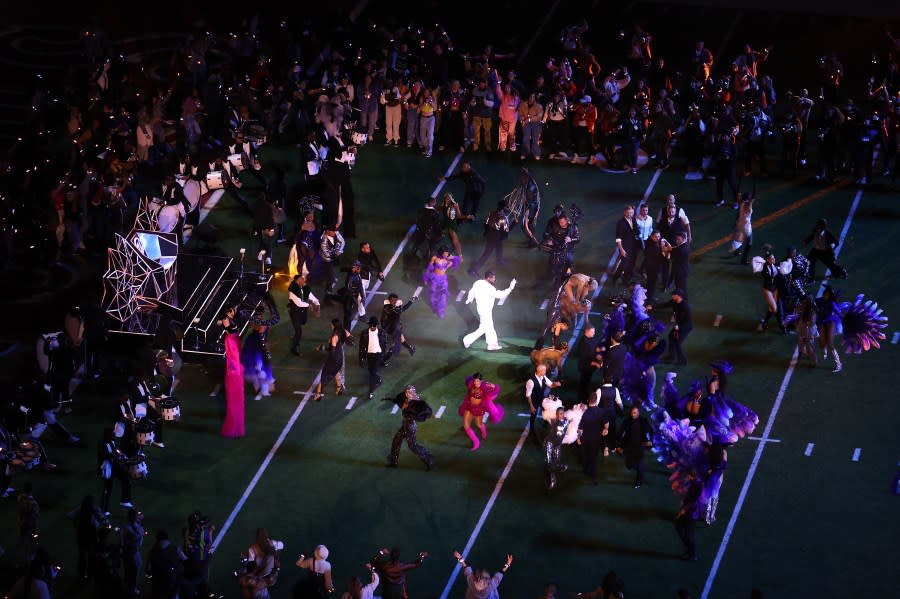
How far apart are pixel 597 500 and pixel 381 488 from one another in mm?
3421

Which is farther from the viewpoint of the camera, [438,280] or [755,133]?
[755,133]

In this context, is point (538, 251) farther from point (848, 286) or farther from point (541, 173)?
point (848, 286)

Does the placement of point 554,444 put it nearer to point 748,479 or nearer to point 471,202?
point 748,479

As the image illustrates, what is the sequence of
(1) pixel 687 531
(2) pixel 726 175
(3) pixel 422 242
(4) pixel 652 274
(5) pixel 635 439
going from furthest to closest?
(2) pixel 726 175, (3) pixel 422 242, (4) pixel 652 274, (5) pixel 635 439, (1) pixel 687 531

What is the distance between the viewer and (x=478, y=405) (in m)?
28.8

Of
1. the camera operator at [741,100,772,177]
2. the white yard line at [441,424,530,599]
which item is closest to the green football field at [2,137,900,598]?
the white yard line at [441,424,530,599]

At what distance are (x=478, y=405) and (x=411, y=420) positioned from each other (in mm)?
1412

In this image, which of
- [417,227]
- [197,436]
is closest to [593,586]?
[197,436]

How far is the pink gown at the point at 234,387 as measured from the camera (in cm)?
2912

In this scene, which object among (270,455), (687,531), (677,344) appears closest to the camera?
(687,531)

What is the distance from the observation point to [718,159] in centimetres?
3541

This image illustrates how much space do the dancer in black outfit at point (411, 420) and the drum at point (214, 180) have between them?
9315 mm

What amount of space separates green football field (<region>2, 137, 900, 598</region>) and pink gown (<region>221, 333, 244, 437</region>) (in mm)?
273

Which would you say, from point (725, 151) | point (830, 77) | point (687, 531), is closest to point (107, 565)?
point (687, 531)
